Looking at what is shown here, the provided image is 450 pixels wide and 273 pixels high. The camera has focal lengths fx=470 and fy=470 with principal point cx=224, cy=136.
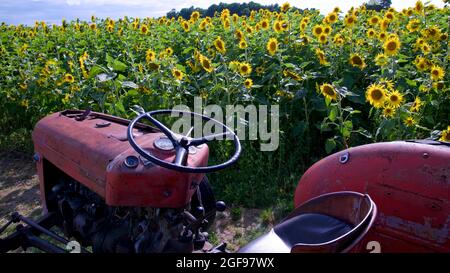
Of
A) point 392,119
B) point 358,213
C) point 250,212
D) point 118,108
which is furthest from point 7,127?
point 358,213

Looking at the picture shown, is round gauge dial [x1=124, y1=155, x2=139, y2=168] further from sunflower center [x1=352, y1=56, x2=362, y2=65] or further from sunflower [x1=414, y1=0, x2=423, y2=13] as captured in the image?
sunflower [x1=414, y1=0, x2=423, y2=13]

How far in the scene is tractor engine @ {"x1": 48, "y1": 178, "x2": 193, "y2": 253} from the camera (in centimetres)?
206

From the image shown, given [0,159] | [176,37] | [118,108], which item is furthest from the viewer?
[176,37]

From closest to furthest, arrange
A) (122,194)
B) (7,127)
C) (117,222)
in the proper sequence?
(122,194) < (117,222) < (7,127)

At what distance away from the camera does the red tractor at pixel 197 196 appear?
1651 mm

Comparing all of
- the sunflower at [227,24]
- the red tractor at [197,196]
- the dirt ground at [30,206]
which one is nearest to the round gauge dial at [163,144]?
the red tractor at [197,196]

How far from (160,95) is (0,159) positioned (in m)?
1.96

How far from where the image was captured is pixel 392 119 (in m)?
3.33

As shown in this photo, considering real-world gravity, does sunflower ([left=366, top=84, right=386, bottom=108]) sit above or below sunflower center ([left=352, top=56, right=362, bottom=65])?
below

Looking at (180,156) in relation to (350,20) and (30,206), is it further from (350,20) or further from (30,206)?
(350,20)

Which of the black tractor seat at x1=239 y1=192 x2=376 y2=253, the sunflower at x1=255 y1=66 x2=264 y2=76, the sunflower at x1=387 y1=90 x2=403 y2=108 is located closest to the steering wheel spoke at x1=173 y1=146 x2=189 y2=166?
the black tractor seat at x1=239 y1=192 x2=376 y2=253

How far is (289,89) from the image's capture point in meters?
4.24
